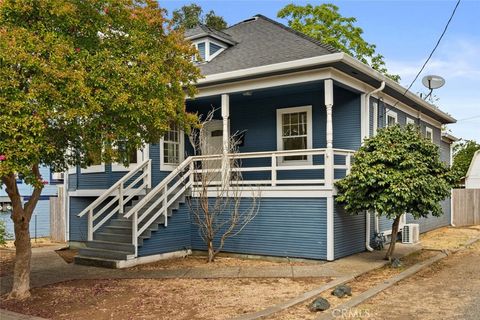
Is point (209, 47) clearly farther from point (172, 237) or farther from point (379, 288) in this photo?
point (379, 288)

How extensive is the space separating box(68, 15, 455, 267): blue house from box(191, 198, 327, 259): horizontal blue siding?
0.02 meters

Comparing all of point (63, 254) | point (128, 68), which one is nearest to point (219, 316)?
point (128, 68)

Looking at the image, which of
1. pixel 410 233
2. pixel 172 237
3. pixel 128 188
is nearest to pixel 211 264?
pixel 172 237

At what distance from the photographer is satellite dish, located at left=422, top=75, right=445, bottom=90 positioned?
1457 centimetres

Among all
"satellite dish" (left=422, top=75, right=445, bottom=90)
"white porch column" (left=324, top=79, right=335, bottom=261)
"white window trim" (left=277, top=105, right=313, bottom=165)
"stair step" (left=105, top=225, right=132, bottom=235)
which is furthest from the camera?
"satellite dish" (left=422, top=75, right=445, bottom=90)

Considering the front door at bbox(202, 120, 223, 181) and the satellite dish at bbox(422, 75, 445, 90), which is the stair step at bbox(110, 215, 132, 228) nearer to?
the front door at bbox(202, 120, 223, 181)

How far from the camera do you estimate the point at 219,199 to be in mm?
10453

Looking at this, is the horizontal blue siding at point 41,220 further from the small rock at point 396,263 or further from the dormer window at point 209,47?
the small rock at point 396,263

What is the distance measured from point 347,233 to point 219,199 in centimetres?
294

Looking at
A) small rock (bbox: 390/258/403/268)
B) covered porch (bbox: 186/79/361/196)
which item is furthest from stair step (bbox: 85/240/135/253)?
small rock (bbox: 390/258/403/268)

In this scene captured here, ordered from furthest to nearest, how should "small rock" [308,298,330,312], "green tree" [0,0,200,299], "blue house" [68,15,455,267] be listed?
"blue house" [68,15,455,267] < "small rock" [308,298,330,312] < "green tree" [0,0,200,299]

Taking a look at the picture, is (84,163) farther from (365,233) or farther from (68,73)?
(365,233)

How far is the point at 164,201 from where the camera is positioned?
10.5m

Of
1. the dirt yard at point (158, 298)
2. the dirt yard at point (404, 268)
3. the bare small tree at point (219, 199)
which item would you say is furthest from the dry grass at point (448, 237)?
the dirt yard at point (158, 298)
